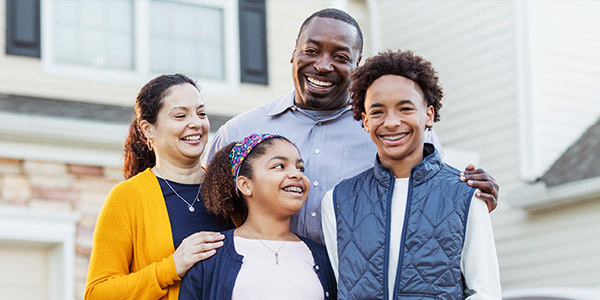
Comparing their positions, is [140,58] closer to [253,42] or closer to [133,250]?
[253,42]

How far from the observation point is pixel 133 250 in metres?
4.03

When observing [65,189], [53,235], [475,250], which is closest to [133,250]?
[475,250]

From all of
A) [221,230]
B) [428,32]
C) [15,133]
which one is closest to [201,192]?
[221,230]

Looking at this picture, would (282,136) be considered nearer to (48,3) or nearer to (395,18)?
(48,3)

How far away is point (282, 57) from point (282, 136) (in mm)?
5866

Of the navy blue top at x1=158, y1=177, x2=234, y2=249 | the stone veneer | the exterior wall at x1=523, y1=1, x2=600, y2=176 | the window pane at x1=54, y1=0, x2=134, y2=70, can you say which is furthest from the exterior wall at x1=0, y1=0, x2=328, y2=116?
the navy blue top at x1=158, y1=177, x2=234, y2=249

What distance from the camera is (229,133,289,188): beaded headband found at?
4.19 metres

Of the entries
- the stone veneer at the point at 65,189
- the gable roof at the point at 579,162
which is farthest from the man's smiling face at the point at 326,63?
the gable roof at the point at 579,162

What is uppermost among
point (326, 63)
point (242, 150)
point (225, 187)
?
point (326, 63)

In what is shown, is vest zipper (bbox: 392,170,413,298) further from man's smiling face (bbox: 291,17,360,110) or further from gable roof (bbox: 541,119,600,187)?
gable roof (bbox: 541,119,600,187)

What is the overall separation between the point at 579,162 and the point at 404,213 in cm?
748

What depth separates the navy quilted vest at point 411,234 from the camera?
11.7ft

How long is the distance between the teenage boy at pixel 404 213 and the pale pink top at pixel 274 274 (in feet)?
0.43

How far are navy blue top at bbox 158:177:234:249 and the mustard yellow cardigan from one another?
34mm
